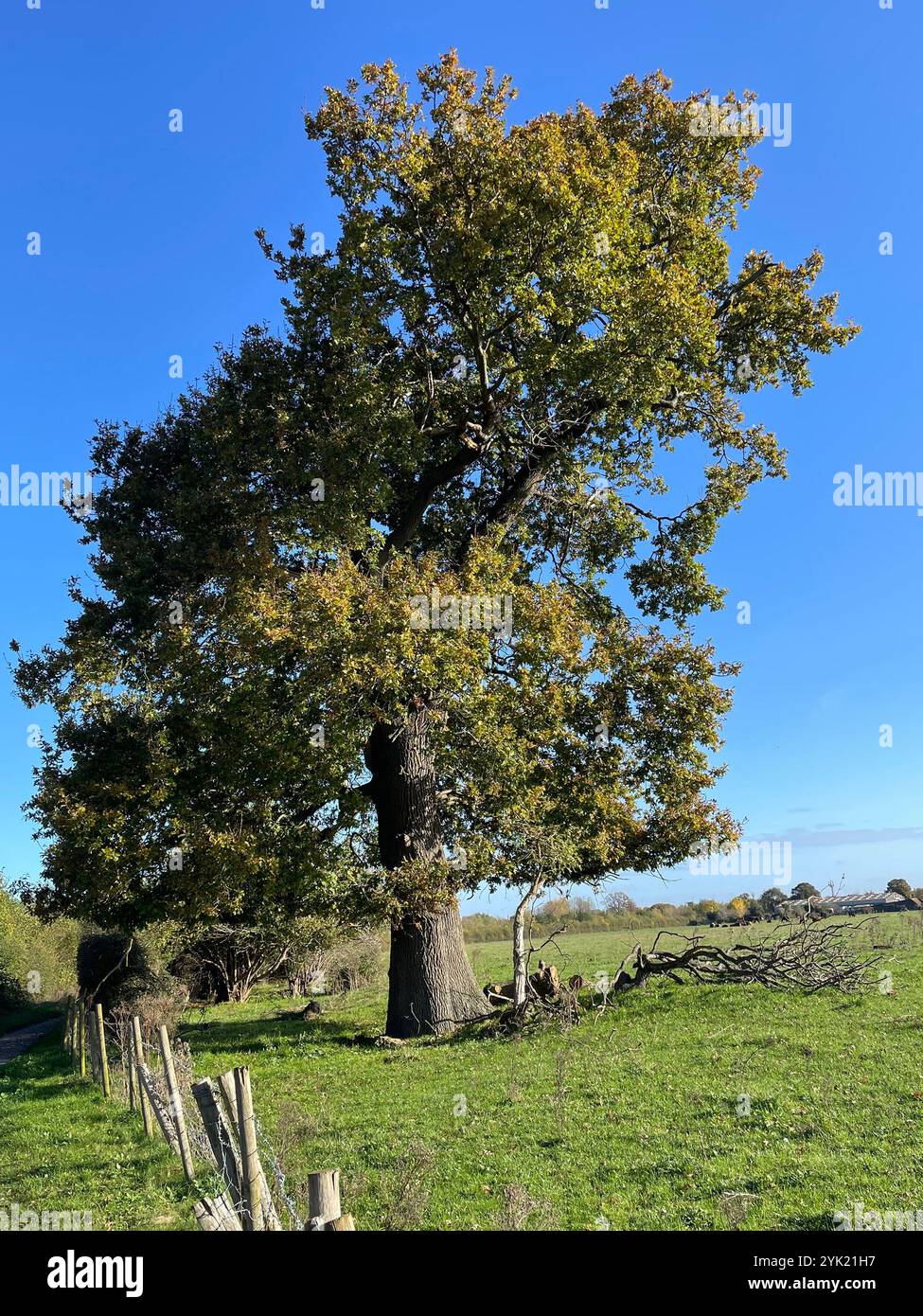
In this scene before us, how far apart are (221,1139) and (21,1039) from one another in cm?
3494

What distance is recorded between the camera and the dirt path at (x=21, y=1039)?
31541 mm

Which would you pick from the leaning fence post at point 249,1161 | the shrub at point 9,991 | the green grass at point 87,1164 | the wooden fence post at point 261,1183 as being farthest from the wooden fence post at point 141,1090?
the shrub at point 9,991

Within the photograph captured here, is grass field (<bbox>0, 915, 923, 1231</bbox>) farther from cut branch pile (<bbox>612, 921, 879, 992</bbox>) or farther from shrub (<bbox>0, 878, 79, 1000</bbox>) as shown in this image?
shrub (<bbox>0, 878, 79, 1000</bbox>)

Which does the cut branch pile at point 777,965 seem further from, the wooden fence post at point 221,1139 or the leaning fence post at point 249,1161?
the leaning fence post at point 249,1161

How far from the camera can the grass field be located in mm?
8750

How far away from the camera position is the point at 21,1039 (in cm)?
3756

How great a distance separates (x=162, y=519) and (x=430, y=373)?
7798 mm

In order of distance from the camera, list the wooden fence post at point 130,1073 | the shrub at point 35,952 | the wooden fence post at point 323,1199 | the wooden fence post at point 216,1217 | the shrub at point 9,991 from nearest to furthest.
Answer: the wooden fence post at point 323,1199, the wooden fence post at point 216,1217, the wooden fence post at point 130,1073, the shrub at point 9,991, the shrub at point 35,952

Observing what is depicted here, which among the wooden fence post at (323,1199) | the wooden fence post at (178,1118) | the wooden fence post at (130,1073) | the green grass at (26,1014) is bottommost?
the green grass at (26,1014)

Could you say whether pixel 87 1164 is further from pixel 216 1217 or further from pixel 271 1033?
pixel 271 1033

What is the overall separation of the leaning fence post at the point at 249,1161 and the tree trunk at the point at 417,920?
1351 cm

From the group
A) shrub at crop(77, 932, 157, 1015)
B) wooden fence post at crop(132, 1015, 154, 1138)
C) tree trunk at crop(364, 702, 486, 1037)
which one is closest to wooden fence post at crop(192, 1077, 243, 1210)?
wooden fence post at crop(132, 1015, 154, 1138)
